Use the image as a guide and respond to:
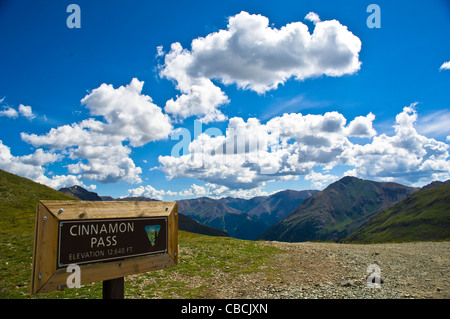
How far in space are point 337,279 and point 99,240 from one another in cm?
1777

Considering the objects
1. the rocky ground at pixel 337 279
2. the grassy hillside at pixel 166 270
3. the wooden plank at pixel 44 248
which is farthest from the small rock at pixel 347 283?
the wooden plank at pixel 44 248

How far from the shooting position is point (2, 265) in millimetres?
22016

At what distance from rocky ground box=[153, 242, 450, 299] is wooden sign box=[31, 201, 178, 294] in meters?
9.11

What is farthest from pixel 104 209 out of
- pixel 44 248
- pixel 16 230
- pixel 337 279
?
pixel 16 230

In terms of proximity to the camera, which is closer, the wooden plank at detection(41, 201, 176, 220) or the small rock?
the wooden plank at detection(41, 201, 176, 220)

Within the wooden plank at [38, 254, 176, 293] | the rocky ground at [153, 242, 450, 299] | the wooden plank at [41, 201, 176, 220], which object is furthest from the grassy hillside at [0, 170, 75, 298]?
the wooden plank at [41, 201, 176, 220]

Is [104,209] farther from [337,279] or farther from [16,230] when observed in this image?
[16,230]

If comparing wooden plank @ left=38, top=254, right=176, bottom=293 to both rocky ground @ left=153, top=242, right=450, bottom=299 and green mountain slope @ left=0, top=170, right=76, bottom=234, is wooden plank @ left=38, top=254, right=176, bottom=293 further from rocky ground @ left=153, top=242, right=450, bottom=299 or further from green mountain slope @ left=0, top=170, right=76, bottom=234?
green mountain slope @ left=0, top=170, right=76, bottom=234

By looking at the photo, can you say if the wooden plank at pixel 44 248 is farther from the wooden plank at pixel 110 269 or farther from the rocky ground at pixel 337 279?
the rocky ground at pixel 337 279

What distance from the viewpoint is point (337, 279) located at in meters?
19.0

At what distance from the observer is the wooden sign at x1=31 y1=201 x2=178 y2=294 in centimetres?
638
